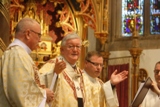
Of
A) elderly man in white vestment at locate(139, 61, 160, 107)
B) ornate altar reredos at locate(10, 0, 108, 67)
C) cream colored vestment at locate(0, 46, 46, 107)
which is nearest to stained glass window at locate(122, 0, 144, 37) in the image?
ornate altar reredos at locate(10, 0, 108, 67)

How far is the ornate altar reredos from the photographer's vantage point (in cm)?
894

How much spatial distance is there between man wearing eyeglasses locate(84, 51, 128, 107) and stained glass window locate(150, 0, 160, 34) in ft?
19.9

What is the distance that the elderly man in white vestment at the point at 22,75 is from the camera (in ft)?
12.1

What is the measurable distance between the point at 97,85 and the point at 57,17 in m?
3.87

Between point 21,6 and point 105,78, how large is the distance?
10.3 feet

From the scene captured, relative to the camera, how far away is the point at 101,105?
5770 mm

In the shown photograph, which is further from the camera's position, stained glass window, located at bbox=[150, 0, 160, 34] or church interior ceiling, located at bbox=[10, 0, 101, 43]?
stained glass window, located at bbox=[150, 0, 160, 34]

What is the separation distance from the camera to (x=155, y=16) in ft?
37.8

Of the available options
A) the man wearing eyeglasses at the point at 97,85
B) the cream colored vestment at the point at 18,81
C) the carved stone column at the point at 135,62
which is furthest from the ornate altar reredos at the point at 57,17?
the cream colored vestment at the point at 18,81

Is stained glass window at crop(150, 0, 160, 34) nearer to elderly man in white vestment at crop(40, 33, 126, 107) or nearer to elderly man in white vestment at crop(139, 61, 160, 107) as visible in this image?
elderly man in white vestment at crop(139, 61, 160, 107)

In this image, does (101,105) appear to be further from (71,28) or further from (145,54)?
(145,54)

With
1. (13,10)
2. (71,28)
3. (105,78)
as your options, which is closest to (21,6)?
(13,10)

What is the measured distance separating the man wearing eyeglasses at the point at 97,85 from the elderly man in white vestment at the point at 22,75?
1670 millimetres

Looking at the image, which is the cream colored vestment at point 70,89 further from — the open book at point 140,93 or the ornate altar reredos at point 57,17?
the ornate altar reredos at point 57,17
